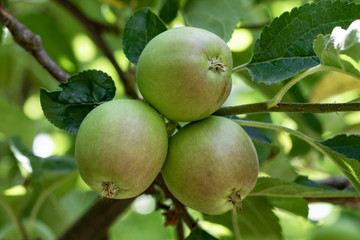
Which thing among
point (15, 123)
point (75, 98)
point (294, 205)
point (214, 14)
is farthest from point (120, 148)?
point (15, 123)

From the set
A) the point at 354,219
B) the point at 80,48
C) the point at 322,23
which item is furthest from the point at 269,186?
the point at 354,219

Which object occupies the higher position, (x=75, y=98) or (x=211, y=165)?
(x=75, y=98)

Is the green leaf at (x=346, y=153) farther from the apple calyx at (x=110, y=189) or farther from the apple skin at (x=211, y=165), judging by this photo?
the apple calyx at (x=110, y=189)

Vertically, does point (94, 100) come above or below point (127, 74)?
above

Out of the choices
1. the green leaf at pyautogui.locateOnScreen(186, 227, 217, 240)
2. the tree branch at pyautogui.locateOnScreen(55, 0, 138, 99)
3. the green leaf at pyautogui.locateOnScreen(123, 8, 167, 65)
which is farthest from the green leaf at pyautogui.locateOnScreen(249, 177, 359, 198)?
the tree branch at pyautogui.locateOnScreen(55, 0, 138, 99)

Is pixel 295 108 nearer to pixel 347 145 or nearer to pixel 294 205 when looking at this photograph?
pixel 347 145

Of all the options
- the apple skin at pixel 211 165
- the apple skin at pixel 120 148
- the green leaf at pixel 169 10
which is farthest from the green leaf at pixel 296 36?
the green leaf at pixel 169 10

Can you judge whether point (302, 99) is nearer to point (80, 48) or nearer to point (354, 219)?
point (80, 48)
